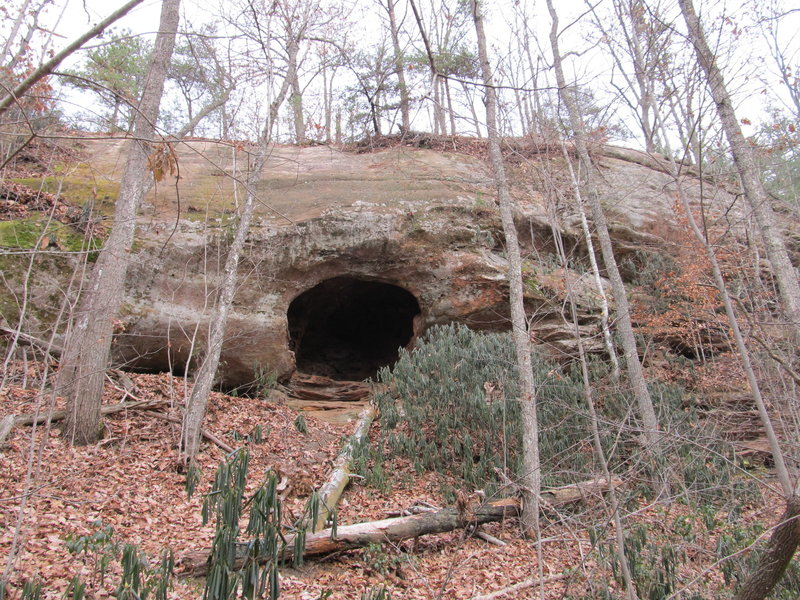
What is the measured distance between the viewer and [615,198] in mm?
14062

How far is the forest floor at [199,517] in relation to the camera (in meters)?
4.82

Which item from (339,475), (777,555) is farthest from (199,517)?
(777,555)

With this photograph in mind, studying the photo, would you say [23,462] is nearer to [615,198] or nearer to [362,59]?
[362,59]

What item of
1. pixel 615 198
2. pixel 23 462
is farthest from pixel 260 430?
pixel 615 198

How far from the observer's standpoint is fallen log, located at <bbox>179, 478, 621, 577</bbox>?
16.7 feet

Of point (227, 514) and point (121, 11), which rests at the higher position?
point (121, 11)

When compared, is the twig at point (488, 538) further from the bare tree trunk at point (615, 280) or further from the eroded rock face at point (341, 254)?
the eroded rock face at point (341, 254)

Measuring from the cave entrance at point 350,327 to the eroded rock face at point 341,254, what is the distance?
0.29 feet

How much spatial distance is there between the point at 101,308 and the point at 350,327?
29.6 feet

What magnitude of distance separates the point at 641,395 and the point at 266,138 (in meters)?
8.21

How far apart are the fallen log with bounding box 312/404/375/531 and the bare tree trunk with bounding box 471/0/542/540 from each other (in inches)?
102

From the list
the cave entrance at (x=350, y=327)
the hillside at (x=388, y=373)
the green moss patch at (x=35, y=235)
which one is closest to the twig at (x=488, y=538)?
the hillside at (x=388, y=373)

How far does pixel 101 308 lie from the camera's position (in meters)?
7.06

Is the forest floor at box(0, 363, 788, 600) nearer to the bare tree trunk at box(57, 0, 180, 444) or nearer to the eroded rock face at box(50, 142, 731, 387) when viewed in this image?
the bare tree trunk at box(57, 0, 180, 444)
